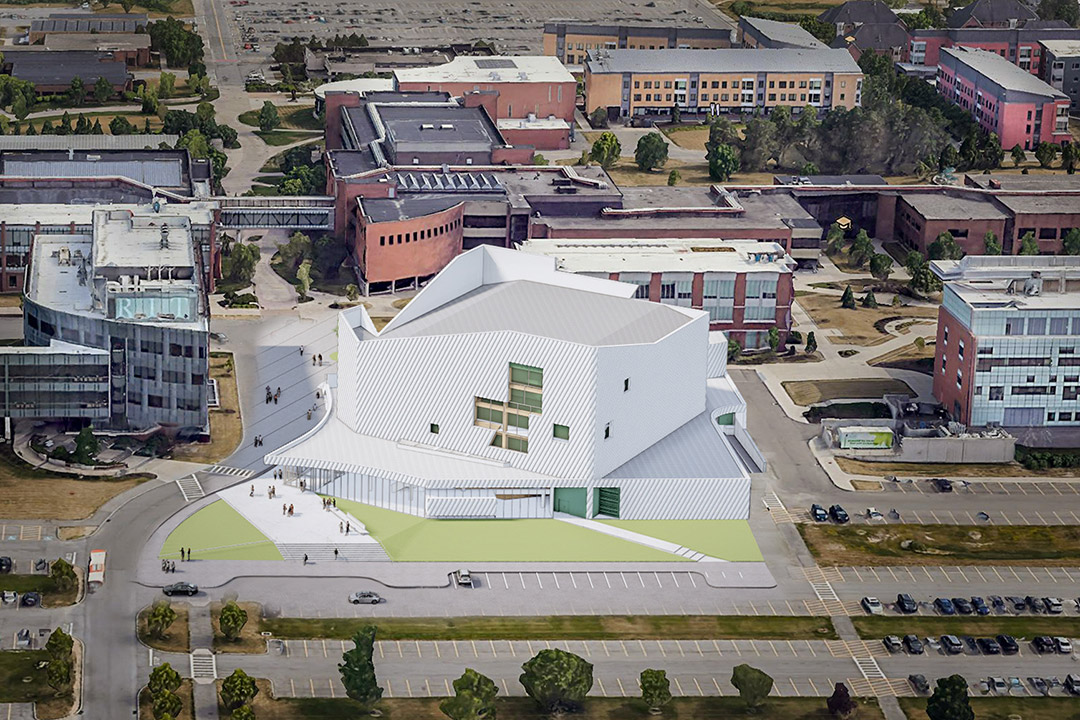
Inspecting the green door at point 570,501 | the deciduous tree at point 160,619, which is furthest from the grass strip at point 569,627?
the green door at point 570,501

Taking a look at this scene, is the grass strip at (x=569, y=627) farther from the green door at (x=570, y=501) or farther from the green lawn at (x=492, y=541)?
the green door at (x=570, y=501)

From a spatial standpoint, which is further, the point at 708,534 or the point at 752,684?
the point at 708,534

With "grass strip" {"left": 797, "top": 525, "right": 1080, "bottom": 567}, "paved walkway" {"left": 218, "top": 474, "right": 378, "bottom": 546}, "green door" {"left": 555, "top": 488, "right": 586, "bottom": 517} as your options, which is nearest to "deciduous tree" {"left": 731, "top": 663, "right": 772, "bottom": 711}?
"grass strip" {"left": 797, "top": 525, "right": 1080, "bottom": 567}

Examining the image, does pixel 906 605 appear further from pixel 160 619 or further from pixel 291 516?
pixel 160 619

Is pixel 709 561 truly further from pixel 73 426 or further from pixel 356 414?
pixel 73 426

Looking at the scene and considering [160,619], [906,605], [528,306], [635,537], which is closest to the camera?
[160,619]

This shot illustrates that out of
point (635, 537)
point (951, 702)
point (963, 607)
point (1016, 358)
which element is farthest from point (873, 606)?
point (1016, 358)

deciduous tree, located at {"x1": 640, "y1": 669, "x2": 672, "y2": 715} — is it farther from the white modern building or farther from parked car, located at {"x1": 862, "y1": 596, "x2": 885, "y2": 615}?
the white modern building
